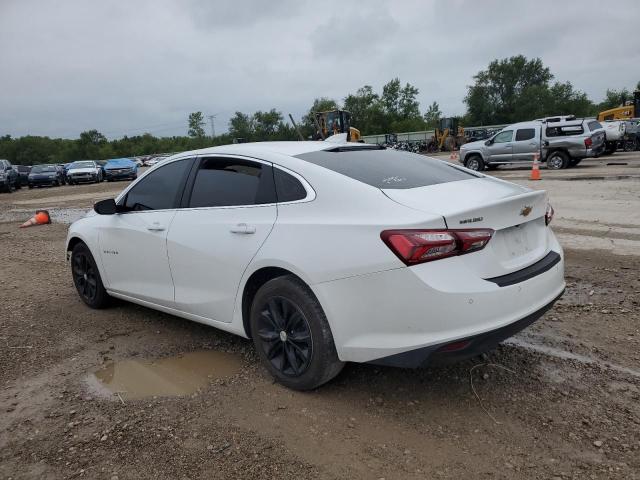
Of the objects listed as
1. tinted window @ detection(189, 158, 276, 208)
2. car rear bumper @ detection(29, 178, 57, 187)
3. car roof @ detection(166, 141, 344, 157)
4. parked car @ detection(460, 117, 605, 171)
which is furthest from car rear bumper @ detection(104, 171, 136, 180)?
tinted window @ detection(189, 158, 276, 208)

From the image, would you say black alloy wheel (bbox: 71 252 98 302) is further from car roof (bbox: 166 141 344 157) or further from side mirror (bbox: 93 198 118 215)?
car roof (bbox: 166 141 344 157)

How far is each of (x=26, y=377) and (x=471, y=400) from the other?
319 centimetres

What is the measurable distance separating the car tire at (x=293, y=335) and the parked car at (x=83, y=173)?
103 feet

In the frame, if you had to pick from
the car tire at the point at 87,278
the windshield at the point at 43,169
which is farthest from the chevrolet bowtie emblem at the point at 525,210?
the windshield at the point at 43,169

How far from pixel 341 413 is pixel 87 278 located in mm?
3385

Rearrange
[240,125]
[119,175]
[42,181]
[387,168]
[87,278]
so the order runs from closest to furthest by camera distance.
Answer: [387,168], [87,278], [42,181], [119,175], [240,125]

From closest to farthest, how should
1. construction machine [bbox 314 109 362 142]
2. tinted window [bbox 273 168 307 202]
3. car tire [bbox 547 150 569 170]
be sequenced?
tinted window [bbox 273 168 307 202], car tire [bbox 547 150 569 170], construction machine [bbox 314 109 362 142]

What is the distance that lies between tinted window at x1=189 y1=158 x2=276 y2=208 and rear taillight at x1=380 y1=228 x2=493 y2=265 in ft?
3.36

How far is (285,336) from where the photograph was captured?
3244 millimetres

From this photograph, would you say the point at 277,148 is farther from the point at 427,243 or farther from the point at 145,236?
the point at 427,243

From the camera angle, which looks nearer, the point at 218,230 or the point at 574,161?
the point at 218,230

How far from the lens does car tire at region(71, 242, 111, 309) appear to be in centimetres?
506

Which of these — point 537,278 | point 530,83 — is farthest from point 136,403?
point 530,83

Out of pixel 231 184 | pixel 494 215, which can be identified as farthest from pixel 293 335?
pixel 494 215
